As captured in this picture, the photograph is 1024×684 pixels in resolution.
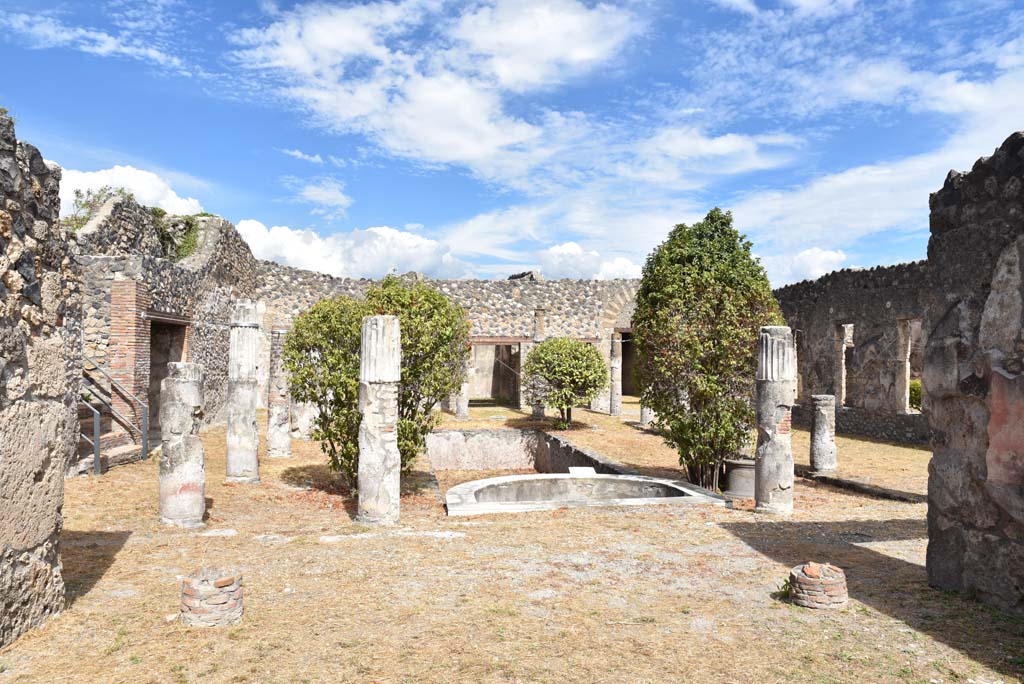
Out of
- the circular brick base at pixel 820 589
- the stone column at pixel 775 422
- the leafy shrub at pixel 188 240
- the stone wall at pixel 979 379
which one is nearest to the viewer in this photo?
the stone wall at pixel 979 379

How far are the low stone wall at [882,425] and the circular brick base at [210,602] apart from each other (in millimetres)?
15307

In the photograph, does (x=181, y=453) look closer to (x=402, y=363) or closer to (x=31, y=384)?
(x=402, y=363)

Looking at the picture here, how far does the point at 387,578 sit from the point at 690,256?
7.33 metres

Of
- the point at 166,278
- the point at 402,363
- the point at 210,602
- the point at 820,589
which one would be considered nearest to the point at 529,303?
the point at 166,278

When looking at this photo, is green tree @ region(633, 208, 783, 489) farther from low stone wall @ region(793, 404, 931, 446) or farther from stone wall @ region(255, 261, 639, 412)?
stone wall @ region(255, 261, 639, 412)

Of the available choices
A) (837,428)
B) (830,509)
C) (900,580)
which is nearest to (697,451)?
(830,509)

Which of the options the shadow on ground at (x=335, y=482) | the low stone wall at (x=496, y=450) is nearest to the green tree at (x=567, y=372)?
the low stone wall at (x=496, y=450)

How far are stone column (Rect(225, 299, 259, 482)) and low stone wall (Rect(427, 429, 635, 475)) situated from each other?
471 centimetres

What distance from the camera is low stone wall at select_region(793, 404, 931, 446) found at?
53.2 feet

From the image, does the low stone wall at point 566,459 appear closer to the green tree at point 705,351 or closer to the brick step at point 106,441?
the green tree at point 705,351

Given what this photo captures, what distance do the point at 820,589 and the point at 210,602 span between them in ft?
14.3

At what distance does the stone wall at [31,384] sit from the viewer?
3.87 m

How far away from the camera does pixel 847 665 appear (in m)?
4.00

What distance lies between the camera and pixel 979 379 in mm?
4652
